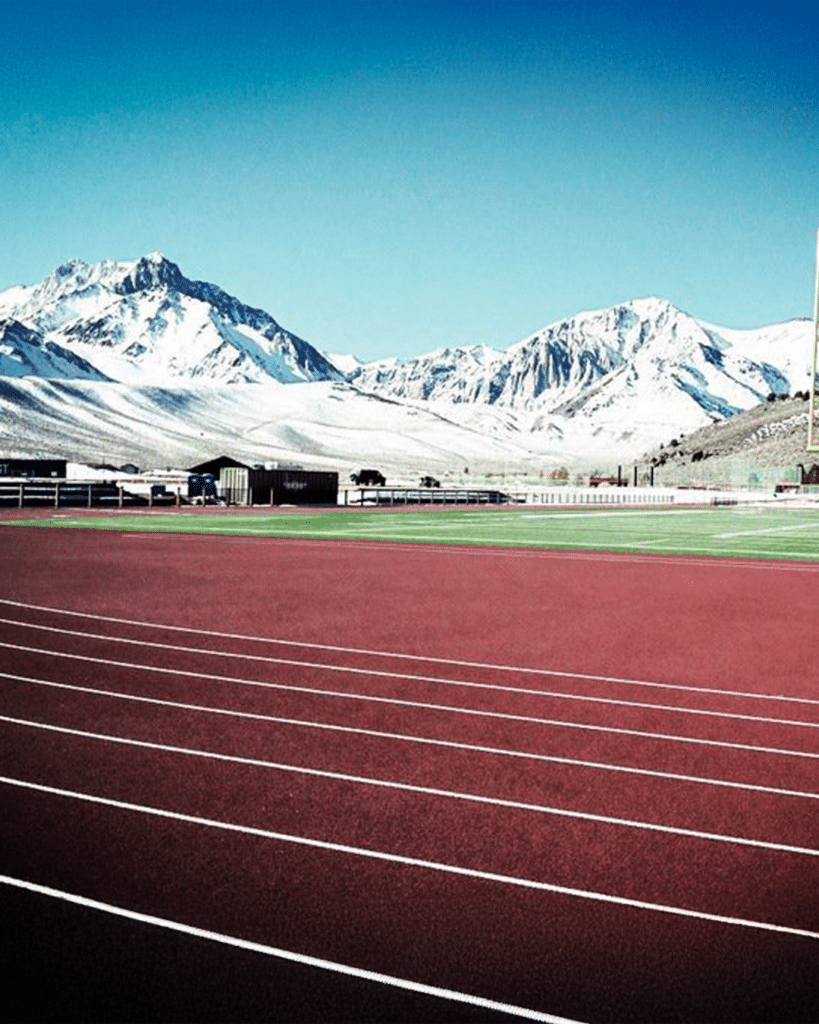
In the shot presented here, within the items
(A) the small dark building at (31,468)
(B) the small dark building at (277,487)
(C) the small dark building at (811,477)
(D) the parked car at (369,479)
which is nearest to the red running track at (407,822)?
(B) the small dark building at (277,487)

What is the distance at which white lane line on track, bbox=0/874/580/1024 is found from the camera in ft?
14.1

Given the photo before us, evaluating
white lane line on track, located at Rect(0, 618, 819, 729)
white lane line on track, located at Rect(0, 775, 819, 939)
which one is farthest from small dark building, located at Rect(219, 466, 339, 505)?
white lane line on track, located at Rect(0, 775, 819, 939)

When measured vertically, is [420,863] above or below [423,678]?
below

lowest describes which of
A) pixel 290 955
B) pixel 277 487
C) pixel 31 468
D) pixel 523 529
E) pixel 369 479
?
pixel 290 955

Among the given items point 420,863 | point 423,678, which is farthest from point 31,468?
point 420,863

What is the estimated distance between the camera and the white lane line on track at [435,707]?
8148 millimetres

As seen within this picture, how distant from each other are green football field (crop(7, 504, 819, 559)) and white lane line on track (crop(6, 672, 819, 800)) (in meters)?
19.7

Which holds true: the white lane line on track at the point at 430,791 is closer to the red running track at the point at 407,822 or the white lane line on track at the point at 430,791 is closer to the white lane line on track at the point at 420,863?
the red running track at the point at 407,822

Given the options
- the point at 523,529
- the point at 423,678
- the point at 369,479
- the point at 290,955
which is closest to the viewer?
the point at 290,955

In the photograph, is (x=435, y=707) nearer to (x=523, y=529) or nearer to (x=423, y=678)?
(x=423, y=678)

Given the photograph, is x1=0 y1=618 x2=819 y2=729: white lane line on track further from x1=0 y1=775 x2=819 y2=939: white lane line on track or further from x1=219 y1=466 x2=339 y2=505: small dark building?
x1=219 y1=466 x2=339 y2=505: small dark building

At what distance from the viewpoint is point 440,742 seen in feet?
26.8

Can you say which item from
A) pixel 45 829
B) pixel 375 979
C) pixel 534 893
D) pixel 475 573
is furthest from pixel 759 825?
pixel 475 573

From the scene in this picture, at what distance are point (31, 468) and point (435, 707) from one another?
96.4 m
